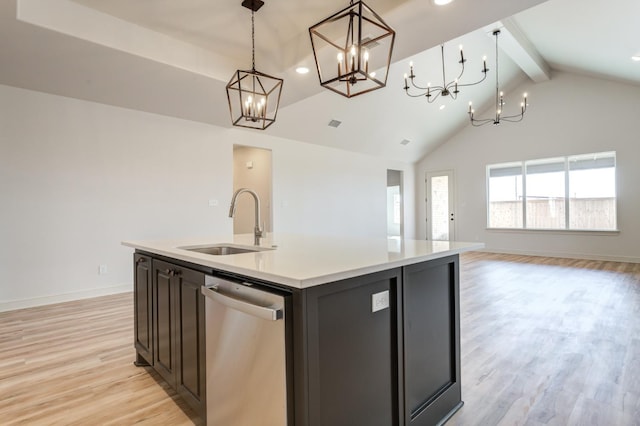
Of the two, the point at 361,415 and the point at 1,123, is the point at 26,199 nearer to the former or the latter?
the point at 1,123

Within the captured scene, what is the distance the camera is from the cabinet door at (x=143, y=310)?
2.17 m

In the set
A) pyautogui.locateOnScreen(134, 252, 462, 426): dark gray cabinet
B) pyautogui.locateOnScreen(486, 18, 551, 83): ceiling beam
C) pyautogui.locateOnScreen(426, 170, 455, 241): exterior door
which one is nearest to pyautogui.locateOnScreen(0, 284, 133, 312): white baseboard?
pyautogui.locateOnScreen(134, 252, 462, 426): dark gray cabinet

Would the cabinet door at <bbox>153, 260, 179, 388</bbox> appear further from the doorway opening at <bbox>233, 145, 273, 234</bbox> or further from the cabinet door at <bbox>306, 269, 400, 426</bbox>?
the doorway opening at <bbox>233, 145, 273, 234</bbox>

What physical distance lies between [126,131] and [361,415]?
4.83 metres

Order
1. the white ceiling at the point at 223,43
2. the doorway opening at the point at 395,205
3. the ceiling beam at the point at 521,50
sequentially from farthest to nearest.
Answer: the doorway opening at the point at 395,205 < the ceiling beam at the point at 521,50 < the white ceiling at the point at 223,43

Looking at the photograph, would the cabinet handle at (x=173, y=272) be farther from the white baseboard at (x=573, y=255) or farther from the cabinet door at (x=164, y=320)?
the white baseboard at (x=573, y=255)

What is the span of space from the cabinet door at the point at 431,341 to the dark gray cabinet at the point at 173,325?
0.97 m

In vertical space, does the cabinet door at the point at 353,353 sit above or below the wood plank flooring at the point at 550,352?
above

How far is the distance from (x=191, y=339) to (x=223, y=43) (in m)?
3.18

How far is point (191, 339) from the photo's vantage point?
5.57 ft

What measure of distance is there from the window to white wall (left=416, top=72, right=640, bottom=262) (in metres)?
0.19

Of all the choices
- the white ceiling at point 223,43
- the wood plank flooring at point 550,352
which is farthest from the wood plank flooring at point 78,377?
the white ceiling at point 223,43

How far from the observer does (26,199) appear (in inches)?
155

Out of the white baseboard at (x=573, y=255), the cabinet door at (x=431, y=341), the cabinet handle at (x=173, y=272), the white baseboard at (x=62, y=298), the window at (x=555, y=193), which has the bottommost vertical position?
the white baseboard at (x=62, y=298)
